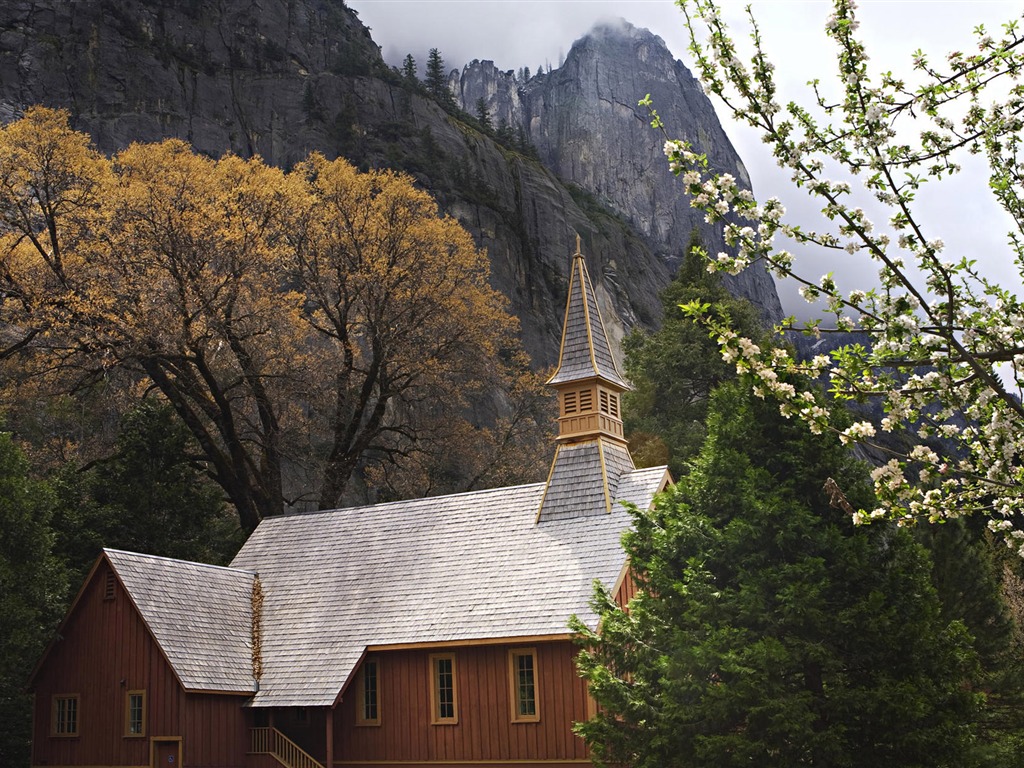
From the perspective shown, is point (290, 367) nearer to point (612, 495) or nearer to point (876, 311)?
point (612, 495)

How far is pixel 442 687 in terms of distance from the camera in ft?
82.1

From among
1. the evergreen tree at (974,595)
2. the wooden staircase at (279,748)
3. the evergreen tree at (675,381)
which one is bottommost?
the wooden staircase at (279,748)

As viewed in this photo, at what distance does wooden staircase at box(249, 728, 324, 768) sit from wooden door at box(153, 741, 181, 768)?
1.93 metres

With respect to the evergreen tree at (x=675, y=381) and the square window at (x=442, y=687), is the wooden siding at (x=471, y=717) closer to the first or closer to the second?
the square window at (x=442, y=687)

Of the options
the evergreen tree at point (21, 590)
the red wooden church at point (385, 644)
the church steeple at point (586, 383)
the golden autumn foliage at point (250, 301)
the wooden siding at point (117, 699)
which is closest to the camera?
the red wooden church at point (385, 644)

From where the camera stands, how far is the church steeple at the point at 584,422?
26578mm

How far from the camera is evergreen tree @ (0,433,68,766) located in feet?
89.8

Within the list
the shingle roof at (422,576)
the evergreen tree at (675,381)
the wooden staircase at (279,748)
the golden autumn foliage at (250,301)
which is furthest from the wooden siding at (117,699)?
the evergreen tree at (675,381)

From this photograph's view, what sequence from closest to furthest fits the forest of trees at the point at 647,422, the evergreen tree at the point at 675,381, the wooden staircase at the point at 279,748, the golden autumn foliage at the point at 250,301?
the forest of trees at the point at 647,422 < the wooden staircase at the point at 279,748 < the golden autumn foliage at the point at 250,301 < the evergreen tree at the point at 675,381

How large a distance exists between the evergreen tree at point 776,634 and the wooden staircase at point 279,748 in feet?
33.6

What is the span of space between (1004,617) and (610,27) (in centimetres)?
13489

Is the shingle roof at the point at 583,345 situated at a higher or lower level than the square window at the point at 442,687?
higher

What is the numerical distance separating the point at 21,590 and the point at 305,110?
59887 millimetres

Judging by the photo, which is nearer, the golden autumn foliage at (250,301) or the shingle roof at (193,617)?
the shingle roof at (193,617)
